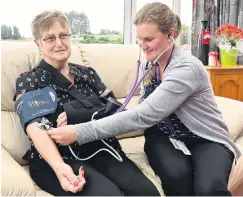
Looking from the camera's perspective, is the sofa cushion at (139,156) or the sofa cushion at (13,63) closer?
the sofa cushion at (139,156)

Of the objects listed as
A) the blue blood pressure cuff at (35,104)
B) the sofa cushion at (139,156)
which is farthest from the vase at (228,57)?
the blue blood pressure cuff at (35,104)

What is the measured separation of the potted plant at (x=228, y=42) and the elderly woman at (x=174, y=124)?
1593 millimetres

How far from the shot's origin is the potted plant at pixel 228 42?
9.61 feet

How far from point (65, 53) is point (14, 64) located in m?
0.34

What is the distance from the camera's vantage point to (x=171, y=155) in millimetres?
1426

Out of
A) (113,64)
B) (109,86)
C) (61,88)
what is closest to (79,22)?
(113,64)

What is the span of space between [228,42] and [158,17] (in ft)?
5.72

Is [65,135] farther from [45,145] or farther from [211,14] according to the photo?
[211,14]

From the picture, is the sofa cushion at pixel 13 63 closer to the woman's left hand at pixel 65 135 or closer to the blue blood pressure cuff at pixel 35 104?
the blue blood pressure cuff at pixel 35 104

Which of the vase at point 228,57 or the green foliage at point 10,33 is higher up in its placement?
the green foliage at point 10,33

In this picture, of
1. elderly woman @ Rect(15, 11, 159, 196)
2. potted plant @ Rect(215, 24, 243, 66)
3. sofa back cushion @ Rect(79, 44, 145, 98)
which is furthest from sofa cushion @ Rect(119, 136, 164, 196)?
potted plant @ Rect(215, 24, 243, 66)

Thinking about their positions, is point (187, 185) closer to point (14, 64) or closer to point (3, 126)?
point (3, 126)

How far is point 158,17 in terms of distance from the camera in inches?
56.5

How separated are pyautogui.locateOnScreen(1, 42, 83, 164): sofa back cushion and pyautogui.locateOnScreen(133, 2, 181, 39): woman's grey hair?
2.18 feet
